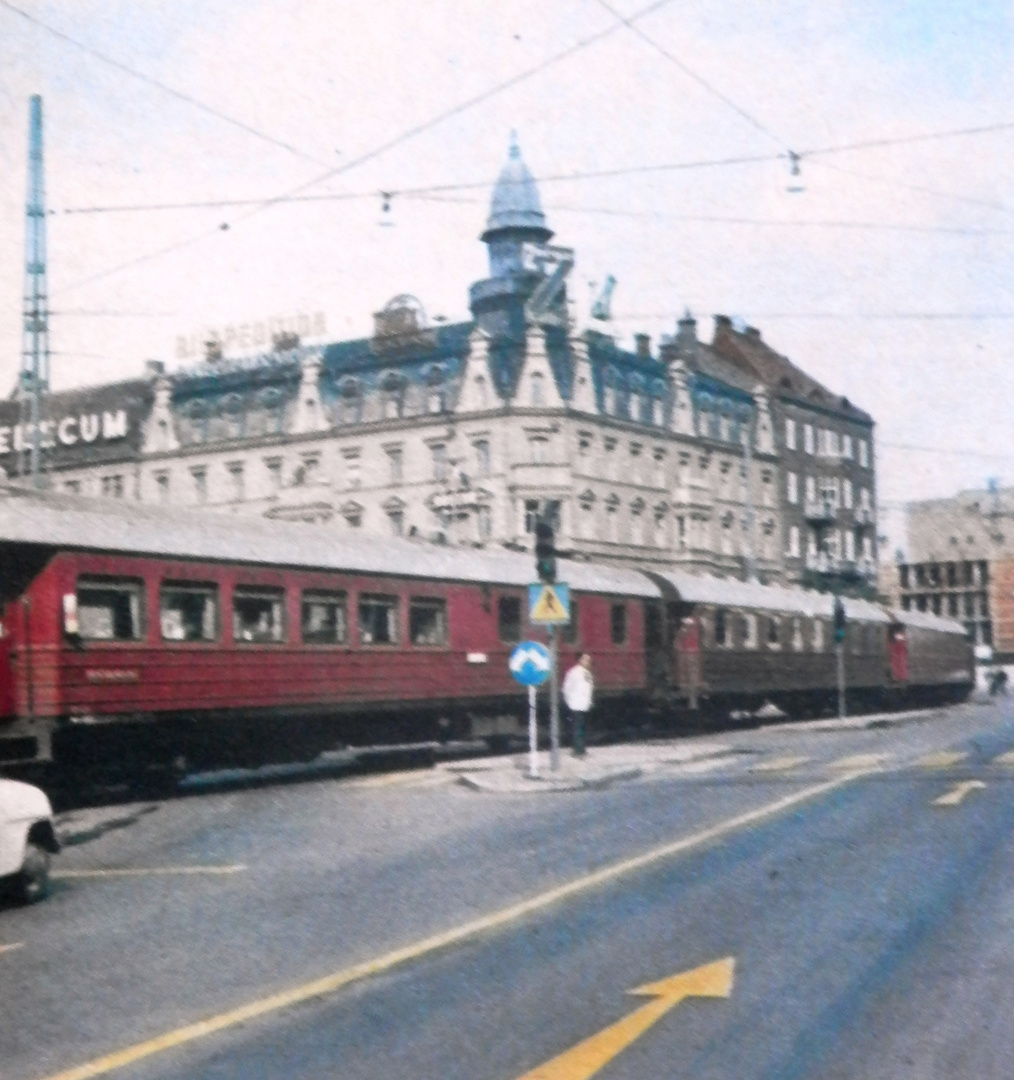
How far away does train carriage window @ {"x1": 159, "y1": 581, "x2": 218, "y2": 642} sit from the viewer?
21516 mm

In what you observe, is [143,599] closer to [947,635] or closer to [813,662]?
[813,662]

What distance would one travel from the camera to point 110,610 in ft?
67.7

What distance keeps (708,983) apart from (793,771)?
16023 millimetres

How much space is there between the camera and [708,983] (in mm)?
8430

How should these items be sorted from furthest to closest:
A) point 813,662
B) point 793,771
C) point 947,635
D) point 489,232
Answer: point 489,232 → point 947,635 → point 813,662 → point 793,771

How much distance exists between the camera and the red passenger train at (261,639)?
19.7m

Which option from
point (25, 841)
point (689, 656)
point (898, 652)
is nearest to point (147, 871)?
point (25, 841)

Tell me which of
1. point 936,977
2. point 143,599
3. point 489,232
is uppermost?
point 489,232

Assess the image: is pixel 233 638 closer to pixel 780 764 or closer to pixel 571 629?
pixel 780 764

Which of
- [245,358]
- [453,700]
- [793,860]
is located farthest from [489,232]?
[793,860]

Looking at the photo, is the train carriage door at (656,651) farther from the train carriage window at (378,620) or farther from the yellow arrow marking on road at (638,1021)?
the yellow arrow marking on road at (638,1021)

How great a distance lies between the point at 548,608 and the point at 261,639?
3.80m

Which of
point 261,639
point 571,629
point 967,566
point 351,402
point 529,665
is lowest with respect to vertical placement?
point 529,665

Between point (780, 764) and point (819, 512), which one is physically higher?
point (819, 512)
